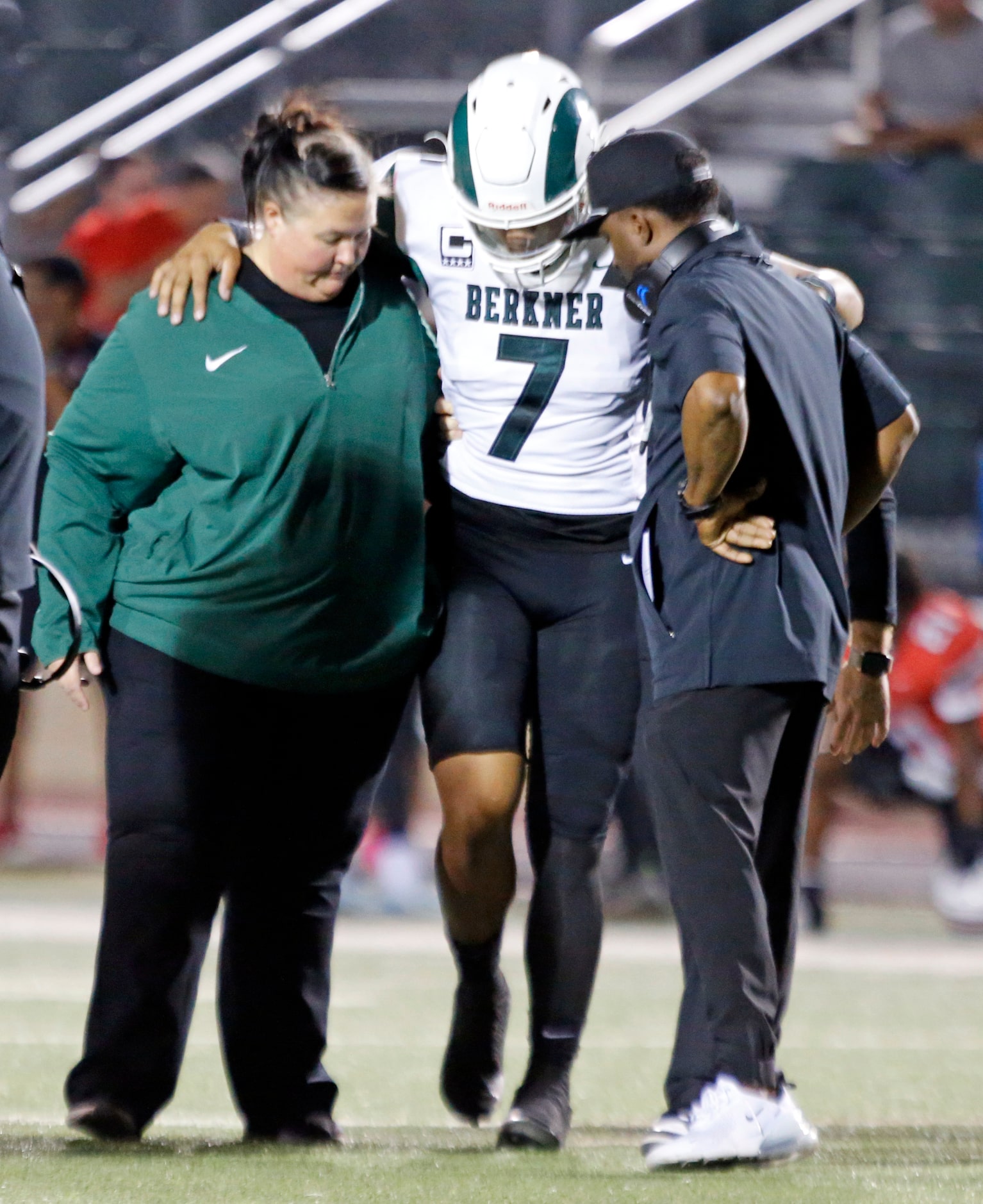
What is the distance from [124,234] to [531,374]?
5665mm

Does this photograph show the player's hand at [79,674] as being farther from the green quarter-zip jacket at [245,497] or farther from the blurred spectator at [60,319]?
the blurred spectator at [60,319]

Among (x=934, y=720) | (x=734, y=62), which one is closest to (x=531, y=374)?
(x=934, y=720)

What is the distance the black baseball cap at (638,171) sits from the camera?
3.47 m

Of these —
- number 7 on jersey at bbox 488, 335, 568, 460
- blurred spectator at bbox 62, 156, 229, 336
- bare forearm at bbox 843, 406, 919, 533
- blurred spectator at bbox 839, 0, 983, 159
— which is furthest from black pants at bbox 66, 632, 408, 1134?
blurred spectator at bbox 839, 0, 983, 159

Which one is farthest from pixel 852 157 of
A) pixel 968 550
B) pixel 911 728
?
pixel 911 728

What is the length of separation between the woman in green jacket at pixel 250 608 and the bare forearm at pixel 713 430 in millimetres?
608

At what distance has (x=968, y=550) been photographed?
32.1 feet

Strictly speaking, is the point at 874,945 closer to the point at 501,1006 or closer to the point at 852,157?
the point at 501,1006

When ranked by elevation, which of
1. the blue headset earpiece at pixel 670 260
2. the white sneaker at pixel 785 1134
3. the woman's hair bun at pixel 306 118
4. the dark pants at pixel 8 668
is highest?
the woman's hair bun at pixel 306 118

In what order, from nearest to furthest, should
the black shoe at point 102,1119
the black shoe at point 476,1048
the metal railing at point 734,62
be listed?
the black shoe at point 102,1119 → the black shoe at point 476,1048 → the metal railing at point 734,62

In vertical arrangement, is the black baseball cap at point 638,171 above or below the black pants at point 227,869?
above

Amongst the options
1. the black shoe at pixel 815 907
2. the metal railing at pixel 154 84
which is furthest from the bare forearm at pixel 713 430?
the metal railing at pixel 154 84

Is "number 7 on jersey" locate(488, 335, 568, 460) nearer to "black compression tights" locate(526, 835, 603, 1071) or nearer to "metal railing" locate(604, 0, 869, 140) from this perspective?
"black compression tights" locate(526, 835, 603, 1071)

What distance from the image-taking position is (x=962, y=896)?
775 cm
